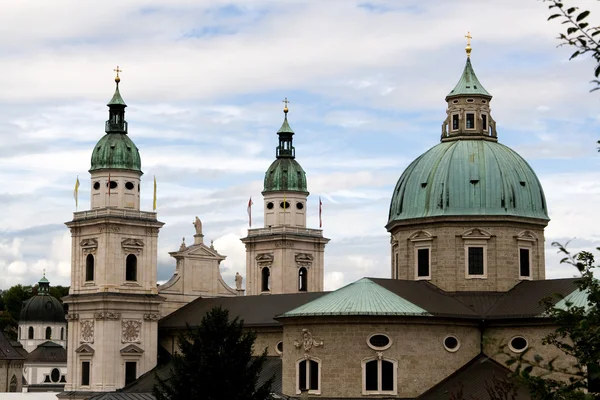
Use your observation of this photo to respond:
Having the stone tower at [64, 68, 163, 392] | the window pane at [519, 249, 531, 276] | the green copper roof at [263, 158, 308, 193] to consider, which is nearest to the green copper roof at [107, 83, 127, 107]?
the stone tower at [64, 68, 163, 392]

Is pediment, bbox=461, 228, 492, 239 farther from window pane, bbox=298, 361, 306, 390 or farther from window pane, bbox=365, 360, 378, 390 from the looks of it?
window pane, bbox=298, 361, 306, 390

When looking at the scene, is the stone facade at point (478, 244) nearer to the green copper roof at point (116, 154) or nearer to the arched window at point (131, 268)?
the arched window at point (131, 268)

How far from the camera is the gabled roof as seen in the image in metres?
61.4

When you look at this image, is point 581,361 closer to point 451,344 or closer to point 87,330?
point 451,344

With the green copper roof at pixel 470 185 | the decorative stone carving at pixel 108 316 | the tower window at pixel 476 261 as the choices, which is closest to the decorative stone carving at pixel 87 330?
the decorative stone carving at pixel 108 316

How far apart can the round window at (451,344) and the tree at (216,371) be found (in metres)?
16.1

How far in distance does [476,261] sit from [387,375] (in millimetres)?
10064

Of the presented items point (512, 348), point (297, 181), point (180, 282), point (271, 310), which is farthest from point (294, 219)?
point (512, 348)

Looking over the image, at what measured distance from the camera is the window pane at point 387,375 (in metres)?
62.6

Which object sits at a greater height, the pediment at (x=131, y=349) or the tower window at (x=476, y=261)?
the tower window at (x=476, y=261)

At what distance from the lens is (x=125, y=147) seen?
318 feet

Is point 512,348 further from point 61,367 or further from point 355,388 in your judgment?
point 61,367

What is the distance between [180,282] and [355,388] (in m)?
40.3

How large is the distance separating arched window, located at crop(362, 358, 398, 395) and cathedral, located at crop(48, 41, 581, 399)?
6 cm
